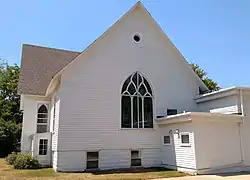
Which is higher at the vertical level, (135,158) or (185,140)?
(185,140)

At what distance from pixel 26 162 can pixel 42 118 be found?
4.32 meters

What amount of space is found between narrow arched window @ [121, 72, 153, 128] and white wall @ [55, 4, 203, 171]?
33 centimetres

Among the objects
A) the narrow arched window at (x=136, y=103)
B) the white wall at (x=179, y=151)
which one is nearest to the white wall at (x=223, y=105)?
the white wall at (x=179, y=151)

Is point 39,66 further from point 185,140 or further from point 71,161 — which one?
point 185,140

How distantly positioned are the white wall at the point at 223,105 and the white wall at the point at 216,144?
1006 millimetres

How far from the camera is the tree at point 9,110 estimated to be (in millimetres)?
24484

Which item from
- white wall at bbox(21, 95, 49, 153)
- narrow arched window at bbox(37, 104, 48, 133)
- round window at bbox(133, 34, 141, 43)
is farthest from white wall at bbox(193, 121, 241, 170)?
white wall at bbox(21, 95, 49, 153)

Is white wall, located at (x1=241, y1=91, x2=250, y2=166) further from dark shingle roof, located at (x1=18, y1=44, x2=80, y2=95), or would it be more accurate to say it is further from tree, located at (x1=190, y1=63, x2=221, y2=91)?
tree, located at (x1=190, y1=63, x2=221, y2=91)

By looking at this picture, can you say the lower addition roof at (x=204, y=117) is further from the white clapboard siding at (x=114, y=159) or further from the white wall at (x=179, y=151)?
the white clapboard siding at (x=114, y=159)

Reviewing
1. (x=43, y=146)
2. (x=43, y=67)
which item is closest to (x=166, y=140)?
(x=43, y=146)

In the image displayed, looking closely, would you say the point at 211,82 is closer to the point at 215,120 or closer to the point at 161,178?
the point at 215,120

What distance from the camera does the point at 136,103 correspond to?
15.1 meters

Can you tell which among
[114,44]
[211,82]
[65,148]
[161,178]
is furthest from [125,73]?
[211,82]

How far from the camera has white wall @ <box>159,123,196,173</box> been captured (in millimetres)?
12127
